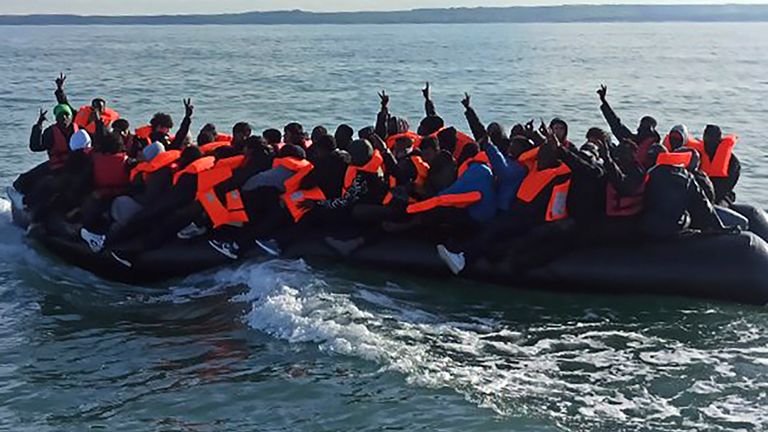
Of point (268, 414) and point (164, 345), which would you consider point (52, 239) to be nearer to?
point (164, 345)

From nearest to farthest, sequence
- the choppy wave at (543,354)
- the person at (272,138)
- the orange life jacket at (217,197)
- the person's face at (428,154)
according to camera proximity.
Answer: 1. the choppy wave at (543,354)
2. the person's face at (428,154)
3. the orange life jacket at (217,197)
4. the person at (272,138)

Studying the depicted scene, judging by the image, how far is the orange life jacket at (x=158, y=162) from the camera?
9383 millimetres

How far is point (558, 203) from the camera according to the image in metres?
8.33

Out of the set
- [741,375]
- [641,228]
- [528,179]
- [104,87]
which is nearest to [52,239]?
[528,179]

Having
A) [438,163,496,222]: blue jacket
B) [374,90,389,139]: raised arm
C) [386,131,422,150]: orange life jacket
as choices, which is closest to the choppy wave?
[438,163,496,222]: blue jacket

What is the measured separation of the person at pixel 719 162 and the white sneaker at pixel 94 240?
5.98m

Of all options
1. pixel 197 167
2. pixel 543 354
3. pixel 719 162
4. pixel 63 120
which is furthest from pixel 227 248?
pixel 719 162

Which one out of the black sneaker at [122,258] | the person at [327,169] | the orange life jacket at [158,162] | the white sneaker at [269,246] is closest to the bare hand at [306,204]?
the person at [327,169]

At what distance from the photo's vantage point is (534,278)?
Result: 8508 mm

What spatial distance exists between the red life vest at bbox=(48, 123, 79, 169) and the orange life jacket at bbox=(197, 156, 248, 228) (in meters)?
2.15

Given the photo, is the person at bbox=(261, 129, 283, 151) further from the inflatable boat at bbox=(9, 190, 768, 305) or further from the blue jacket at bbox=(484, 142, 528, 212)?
the blue jacket at bbox=(484, 142, 528, 212)

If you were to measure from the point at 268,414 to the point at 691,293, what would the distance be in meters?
3.94

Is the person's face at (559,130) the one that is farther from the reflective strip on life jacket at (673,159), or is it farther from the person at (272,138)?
the person at (272,138)

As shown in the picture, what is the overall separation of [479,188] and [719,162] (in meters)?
2.48
